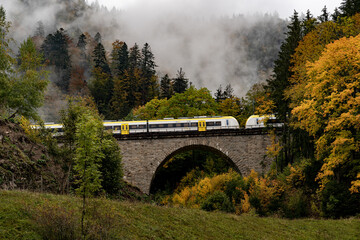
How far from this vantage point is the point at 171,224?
41.4 ft

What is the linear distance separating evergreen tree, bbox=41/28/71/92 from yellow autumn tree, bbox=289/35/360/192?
7293 cm

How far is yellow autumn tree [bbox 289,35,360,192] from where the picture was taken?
64.4ft

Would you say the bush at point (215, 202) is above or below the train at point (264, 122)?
below

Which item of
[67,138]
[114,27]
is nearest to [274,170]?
[67,138]

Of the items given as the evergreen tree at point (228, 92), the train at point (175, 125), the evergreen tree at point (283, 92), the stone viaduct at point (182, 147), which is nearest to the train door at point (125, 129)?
the train at point (175, 125)

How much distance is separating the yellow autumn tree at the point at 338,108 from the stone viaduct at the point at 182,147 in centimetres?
1432

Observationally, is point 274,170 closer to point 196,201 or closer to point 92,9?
point 196,201

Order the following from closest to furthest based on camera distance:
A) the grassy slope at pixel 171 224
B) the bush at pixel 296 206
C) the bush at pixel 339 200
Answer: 1. the grassy slope at pixel 171 224
2. the bush at pixel 339 200
3. the bush at pixel 296 206

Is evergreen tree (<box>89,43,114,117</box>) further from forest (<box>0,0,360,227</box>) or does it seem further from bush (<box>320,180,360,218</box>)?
bush (<box>320,180,360,218</box>)

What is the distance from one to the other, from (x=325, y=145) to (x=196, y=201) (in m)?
13.6

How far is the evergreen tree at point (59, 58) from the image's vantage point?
84250 mm

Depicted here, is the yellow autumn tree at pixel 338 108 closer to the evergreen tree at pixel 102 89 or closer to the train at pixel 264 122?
the train at pixel 264 122

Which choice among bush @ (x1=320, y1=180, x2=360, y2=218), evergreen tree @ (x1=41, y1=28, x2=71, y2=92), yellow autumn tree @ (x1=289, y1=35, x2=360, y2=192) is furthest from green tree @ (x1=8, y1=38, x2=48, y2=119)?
evergreen tree @ (x1=41, y1=28, x2=71, y2=92)

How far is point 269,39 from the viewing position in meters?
A: 150
